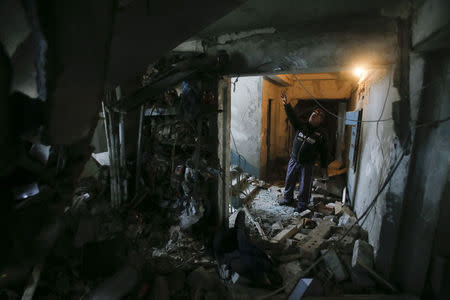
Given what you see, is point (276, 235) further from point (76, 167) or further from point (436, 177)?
point (76, 167)

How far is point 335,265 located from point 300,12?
126 inches

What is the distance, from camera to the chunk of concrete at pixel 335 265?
269 cm

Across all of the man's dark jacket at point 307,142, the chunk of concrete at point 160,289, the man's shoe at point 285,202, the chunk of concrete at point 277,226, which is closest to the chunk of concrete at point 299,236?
the chunk of concrete at point 277,226

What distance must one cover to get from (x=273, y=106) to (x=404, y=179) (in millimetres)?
5787

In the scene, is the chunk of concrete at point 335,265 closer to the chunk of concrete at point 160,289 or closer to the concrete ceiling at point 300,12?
the chunk of concrete at point 160,289

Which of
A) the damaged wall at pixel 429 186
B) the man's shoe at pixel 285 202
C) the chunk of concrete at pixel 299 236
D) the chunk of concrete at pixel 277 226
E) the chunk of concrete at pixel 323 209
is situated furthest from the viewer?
the man's shoe at pixel 285 202

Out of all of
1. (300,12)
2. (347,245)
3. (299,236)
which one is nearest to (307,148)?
(299,236)

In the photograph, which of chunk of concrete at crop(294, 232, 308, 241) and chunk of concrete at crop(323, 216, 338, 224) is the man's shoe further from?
chunk of concrete at crop(294, 232, 308, 241)

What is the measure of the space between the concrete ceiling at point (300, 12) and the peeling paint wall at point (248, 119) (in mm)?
4029

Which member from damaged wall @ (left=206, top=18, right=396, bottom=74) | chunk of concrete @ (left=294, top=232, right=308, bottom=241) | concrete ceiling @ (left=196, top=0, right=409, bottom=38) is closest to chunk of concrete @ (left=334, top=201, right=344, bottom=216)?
chunk of concrete @ (left=294, top=232, right=308, bottom=241)

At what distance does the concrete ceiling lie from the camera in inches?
90.4

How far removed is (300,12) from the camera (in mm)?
2488

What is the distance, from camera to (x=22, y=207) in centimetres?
89

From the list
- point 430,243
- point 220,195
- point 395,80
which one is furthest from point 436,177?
point 220,195
